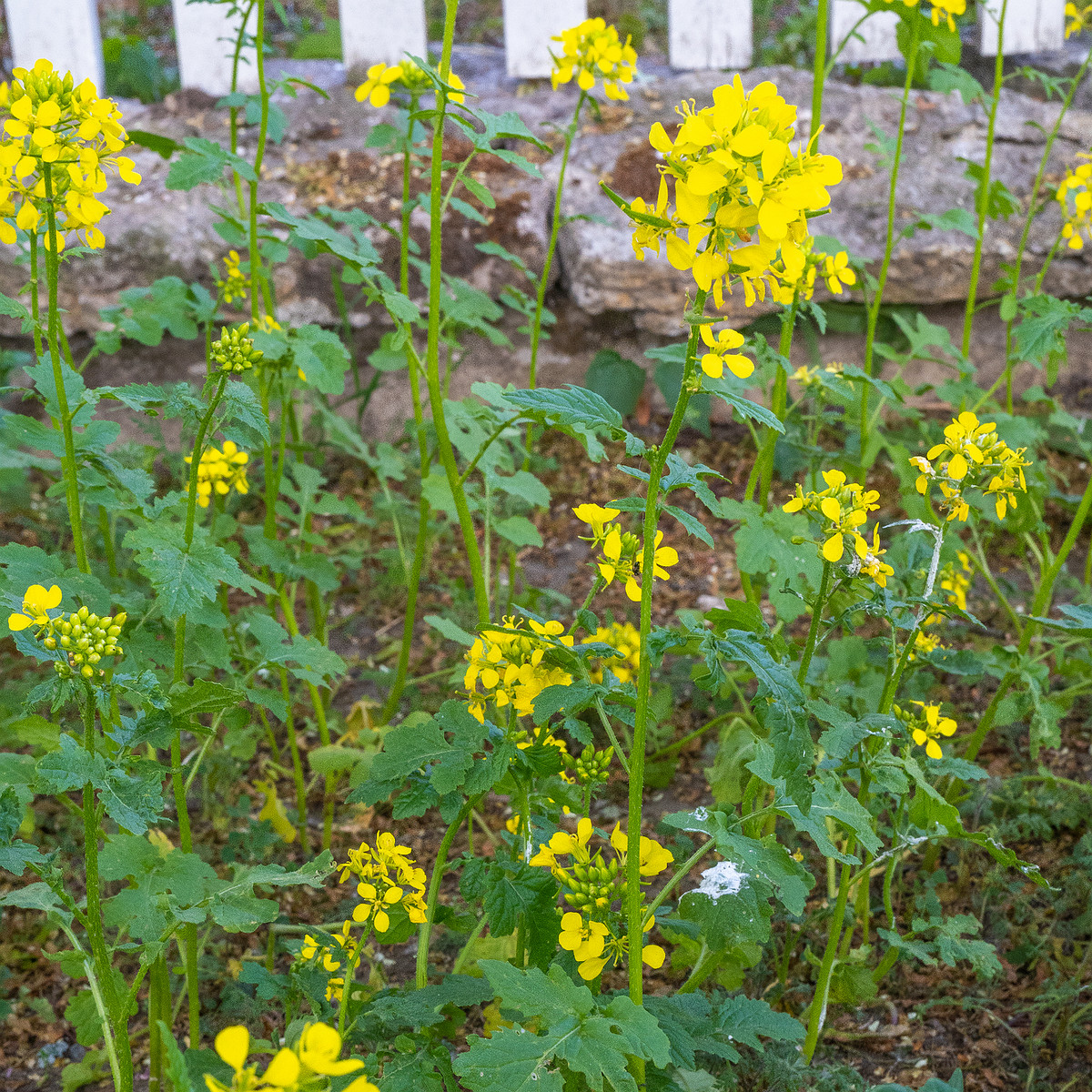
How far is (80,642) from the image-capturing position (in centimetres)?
120

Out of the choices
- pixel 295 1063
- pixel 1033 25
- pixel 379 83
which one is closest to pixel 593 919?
pixel 295 1063

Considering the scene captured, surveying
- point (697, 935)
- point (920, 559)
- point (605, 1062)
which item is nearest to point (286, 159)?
point (920, 559)

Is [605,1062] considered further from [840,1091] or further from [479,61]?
[479,61]

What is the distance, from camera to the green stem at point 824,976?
1.68 metres

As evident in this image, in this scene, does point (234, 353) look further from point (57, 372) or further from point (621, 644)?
point (621, 644)

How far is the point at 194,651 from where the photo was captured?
5.65 ft

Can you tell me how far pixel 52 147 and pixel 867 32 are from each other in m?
3.62

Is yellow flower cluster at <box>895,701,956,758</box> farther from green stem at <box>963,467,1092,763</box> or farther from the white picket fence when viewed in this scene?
the white picket fence

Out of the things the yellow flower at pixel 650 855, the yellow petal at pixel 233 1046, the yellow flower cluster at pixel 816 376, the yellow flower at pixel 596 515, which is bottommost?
the yellow flower at pixel 650 855

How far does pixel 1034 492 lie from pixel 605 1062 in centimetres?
188

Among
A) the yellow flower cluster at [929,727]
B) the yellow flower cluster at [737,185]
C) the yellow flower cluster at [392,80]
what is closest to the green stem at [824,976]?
the yellow flower cluster at [929,727]

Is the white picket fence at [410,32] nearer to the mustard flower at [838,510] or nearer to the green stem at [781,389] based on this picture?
the green stem at [781,389]

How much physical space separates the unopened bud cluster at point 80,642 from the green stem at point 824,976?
1.15 m

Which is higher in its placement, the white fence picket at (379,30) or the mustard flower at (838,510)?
the white fence picket at (379,30)
